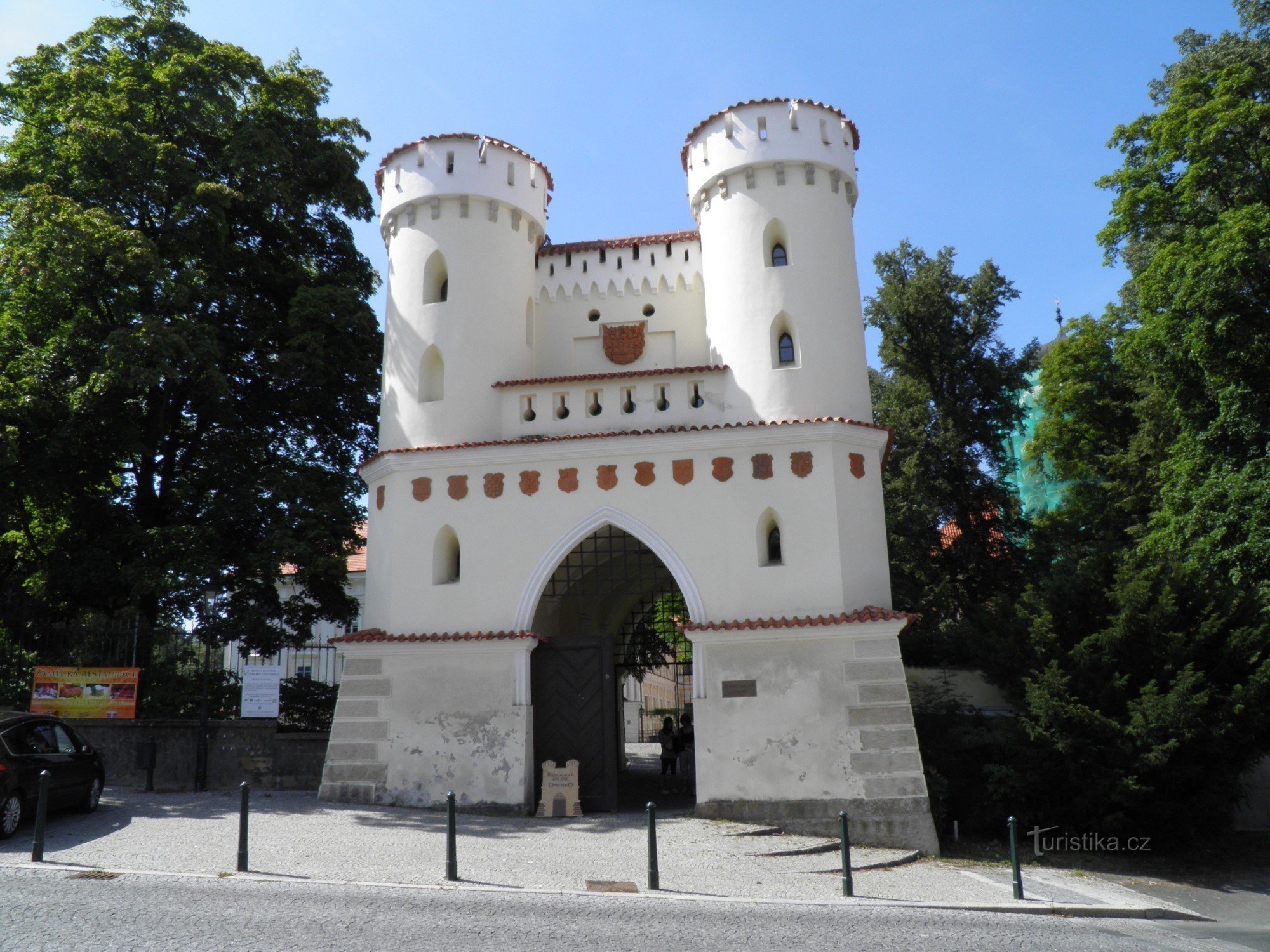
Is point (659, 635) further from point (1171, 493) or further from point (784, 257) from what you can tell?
point (1171, 493)

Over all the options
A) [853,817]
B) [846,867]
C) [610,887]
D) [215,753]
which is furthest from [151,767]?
[846,867]

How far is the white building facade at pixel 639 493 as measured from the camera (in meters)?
14.6

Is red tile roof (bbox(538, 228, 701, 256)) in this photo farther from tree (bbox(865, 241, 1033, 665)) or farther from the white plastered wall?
tree (bbox(865, 241, 1033, 665))

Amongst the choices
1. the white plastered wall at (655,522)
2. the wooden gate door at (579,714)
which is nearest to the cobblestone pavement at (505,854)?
the wooden gate door at (579,714)

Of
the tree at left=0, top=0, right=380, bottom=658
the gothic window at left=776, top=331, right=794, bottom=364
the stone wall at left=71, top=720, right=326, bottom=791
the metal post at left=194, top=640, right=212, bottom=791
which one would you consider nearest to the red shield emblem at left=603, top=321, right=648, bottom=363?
the gothic window at left=776, top=331, right=794, bottom=364

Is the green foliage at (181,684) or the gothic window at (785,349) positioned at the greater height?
the gothic window at (785,349)

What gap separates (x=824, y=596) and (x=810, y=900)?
5.72 m

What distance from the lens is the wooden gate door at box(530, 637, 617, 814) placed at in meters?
15.6

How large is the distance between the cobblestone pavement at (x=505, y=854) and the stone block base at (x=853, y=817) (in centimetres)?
35

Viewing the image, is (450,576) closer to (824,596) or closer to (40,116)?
(824,596)

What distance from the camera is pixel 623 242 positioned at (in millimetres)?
19375

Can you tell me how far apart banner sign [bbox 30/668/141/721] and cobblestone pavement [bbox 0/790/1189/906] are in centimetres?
322

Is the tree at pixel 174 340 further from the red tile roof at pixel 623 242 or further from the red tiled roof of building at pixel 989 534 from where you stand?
the red tiled roof of building at pixel 989 534

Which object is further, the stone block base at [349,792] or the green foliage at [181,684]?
the green foliage at [181,684]
